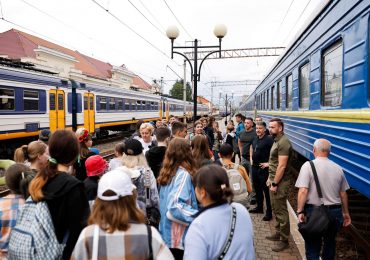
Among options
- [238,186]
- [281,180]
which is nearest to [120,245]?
[238,186]

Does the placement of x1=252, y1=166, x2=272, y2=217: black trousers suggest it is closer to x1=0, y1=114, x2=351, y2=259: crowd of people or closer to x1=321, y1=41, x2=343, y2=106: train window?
x1=321, y1=41, x2=343, y2=106: train window

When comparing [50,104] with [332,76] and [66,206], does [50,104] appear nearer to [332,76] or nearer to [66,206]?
[332,76]

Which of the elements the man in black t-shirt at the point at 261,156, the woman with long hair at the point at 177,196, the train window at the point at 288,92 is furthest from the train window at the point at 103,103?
the woman with long hair at the point at 177,196

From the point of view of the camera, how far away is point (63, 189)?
2.23 meters

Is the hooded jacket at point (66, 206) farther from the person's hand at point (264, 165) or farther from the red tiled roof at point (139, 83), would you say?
the red tiled roof at point (139, 83)

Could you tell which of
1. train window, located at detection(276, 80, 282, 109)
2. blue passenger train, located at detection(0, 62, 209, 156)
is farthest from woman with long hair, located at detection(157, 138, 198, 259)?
blue passenger train, located at detection(0, 62, 209, 156)

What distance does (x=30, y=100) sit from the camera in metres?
12.2

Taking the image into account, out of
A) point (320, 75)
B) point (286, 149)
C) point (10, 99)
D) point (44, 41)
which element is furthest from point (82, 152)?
point (44, 41)

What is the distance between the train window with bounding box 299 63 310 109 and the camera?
6.24 m

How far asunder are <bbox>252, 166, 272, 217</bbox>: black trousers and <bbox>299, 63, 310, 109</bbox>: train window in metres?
1.58

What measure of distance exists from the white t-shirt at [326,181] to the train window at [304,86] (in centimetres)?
292

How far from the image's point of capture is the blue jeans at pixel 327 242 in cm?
350

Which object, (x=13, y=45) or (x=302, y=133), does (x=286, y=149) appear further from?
(x=13, y=45)

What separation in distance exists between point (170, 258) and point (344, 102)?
3.26 meters
